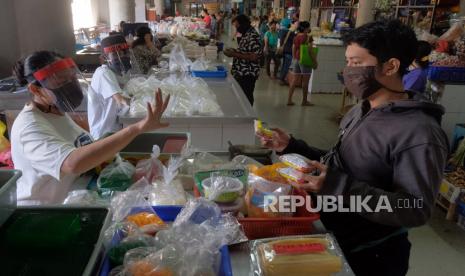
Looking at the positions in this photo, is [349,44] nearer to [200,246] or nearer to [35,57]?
[200,246]

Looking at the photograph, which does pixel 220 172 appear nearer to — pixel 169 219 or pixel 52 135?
pixel 169 219

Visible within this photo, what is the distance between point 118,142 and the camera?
5.02 feet

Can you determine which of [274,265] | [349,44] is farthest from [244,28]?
[274,265]

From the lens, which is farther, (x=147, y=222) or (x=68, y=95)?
(x=68, y=95)

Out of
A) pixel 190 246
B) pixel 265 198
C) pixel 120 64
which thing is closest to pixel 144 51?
pixel 120 64

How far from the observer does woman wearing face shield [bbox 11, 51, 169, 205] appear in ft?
4.96

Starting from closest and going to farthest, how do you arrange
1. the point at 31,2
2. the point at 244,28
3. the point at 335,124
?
the point at 31,2 < the point at 244,28 < the point at 335,124

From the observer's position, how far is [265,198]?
131cm

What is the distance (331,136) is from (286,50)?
4022 millimetres

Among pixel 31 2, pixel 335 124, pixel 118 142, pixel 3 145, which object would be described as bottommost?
pixel 335 124

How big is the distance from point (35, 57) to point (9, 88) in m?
2.23

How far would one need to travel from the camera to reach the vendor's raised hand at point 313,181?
132cm

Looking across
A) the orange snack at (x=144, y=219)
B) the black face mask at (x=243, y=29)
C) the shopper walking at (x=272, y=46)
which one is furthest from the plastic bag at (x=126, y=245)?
the shopper walking at (x=272, y=46)

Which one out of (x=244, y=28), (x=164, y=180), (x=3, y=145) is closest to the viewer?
(x=164, y=180)
